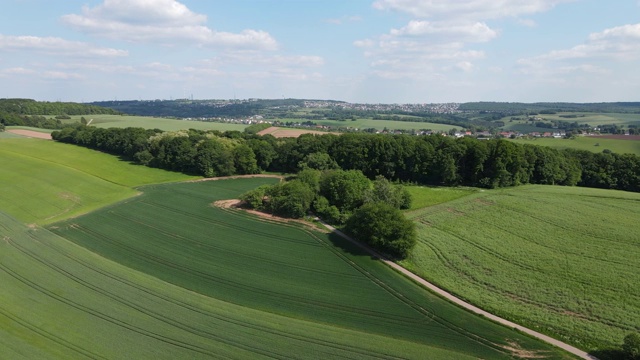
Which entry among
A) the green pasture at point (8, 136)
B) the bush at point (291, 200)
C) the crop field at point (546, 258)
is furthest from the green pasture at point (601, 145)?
the green pasture at point (8, 136)

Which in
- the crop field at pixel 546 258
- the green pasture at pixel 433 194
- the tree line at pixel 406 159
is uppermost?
the tree line at pixel 406 159

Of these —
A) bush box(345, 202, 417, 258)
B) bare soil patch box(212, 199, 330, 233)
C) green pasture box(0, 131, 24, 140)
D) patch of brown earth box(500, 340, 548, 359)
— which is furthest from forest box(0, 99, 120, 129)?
patch of brown earth box(500, 340, 548, 359)

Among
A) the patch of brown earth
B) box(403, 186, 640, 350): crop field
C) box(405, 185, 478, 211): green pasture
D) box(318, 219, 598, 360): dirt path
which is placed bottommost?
the patch of brown earth

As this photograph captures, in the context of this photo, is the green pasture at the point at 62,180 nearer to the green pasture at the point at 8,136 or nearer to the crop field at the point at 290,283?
the crop field at the point at 290,283

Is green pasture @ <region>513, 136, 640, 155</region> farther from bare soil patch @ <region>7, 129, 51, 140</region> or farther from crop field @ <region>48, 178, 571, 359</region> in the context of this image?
bare soil patch @ <region>7, 129, 51, 140</region>

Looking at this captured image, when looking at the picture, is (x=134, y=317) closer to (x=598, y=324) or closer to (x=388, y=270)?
(x=388, y=270)

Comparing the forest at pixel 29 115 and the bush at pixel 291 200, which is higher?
the forest at pixel 29 115
